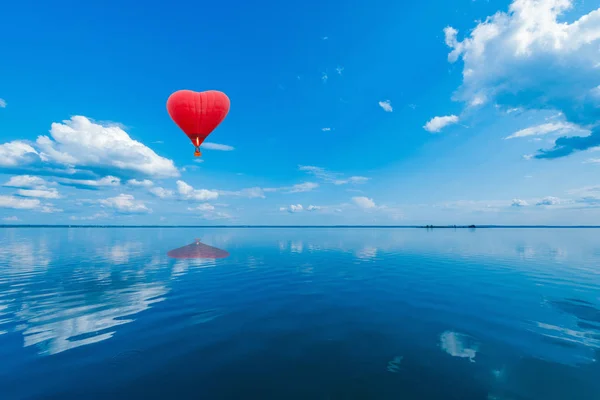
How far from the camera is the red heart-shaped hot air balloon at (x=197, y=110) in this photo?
22141 millimetres

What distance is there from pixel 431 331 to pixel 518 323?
4937mm

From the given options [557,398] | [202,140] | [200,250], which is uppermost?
[202,140]

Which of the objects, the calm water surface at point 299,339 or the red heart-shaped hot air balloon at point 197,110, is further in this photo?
the red heart-shaped hot air balloon at point 197,110

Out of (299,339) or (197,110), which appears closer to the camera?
(299,339)

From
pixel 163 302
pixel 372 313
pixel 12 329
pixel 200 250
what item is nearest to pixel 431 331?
pixel 372 313

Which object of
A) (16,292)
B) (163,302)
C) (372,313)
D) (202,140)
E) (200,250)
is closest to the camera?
(372,313)

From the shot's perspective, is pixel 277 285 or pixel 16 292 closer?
pixel 16 292

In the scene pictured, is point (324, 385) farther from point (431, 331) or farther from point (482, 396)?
point (431, 331)

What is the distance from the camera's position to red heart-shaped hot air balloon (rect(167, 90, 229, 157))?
22.1 metres

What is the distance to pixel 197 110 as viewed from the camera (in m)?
22.5

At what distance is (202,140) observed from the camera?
2450cm

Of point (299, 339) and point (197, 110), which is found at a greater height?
point (197, 110)

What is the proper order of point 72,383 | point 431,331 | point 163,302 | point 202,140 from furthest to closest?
1. point 202,140
2. point 163,302
3. point 431,331
4. point 72,383

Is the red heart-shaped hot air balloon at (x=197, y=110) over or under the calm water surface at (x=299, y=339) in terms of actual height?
over
